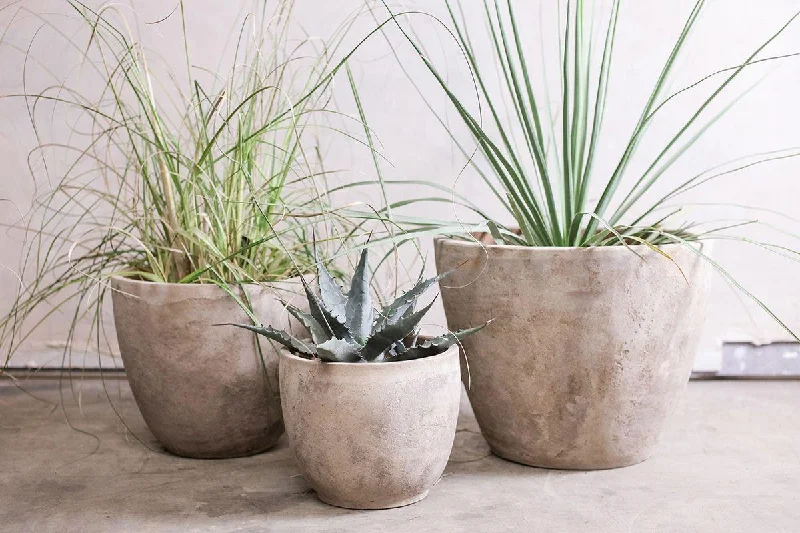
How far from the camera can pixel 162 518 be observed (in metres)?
1.31

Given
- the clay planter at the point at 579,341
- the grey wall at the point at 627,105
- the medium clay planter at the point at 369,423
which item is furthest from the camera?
the grey wall at the point at 627,105

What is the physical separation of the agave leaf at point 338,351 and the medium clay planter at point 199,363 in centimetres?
25

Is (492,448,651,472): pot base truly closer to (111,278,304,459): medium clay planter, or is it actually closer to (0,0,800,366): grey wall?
(111,278,304,459): medium clay planter

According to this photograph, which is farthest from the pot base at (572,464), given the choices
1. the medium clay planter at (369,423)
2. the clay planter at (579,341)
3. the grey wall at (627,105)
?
the grey wall at (627,105)

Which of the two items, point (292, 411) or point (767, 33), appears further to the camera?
point (767, 33)

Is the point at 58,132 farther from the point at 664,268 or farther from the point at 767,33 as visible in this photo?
the point at 767,33

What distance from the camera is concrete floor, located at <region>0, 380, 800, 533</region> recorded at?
1.28 meters

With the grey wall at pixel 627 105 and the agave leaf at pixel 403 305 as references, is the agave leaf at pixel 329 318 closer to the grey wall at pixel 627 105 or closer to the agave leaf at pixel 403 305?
the agave leaf at pixel 403 305

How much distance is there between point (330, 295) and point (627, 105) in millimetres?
1129

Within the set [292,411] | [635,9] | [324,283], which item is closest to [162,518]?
[292,411]

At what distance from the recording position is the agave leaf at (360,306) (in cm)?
134

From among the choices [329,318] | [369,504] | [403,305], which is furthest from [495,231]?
[369,504]

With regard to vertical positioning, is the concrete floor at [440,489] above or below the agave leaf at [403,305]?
below

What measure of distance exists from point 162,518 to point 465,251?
646 mm
